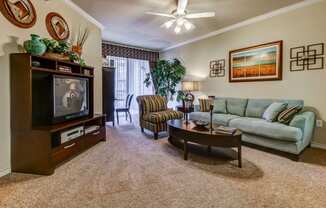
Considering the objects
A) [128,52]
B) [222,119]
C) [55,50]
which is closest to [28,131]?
[55,50]

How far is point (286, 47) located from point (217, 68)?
5.48ft

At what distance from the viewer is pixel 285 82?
3695 mm

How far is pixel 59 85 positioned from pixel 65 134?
0.67 meters

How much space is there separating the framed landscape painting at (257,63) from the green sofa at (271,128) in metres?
0.54

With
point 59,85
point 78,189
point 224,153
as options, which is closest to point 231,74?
point 224,153

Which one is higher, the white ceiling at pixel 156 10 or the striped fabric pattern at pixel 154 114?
the white ceiling at pixel 156 10

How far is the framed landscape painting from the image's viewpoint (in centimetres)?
380

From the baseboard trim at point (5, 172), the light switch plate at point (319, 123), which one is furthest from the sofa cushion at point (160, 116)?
the light switch plate at point (319, 123)

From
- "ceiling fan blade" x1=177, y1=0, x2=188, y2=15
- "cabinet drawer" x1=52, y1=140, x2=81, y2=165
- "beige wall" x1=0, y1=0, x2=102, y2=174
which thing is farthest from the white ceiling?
"cabinet drawer" x1=52, y1=140, x2=81, y2=165

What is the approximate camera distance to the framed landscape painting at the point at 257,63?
380 centimetres

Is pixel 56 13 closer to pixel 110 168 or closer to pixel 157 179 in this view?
pixel 110 168

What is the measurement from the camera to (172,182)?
2131 millimetres

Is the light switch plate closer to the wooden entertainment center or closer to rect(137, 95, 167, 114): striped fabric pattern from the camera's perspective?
rect(137, 95, 167, 114): striped fabric pattern

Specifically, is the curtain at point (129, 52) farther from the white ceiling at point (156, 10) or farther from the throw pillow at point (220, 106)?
the throw pillow at point (220, 106)
